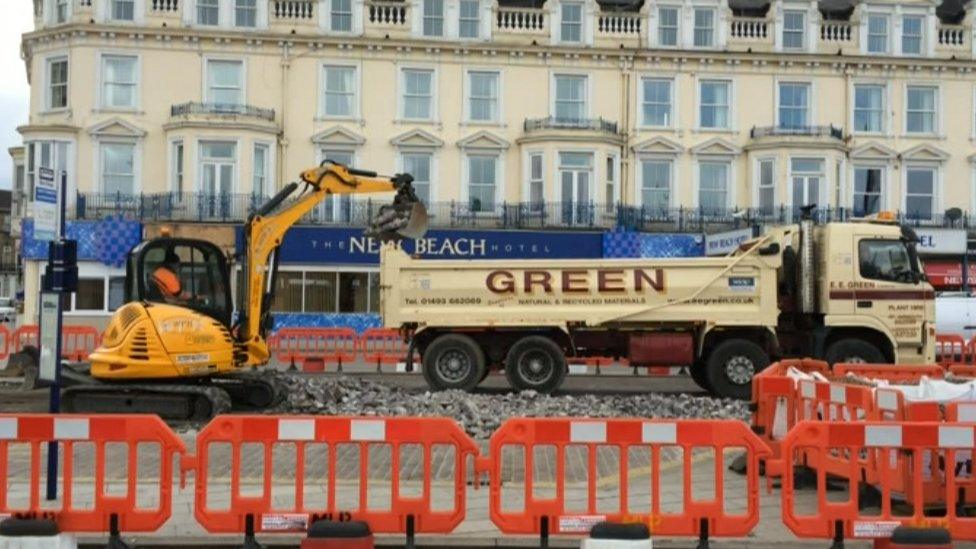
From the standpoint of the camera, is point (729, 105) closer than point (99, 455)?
No

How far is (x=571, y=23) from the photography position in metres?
36.1

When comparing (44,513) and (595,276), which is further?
(595,276)

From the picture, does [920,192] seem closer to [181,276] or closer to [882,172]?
[882,172]

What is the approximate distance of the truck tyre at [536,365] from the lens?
18.7 metres

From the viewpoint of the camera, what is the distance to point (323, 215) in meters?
35.6

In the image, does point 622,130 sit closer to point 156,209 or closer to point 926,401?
point 156,209

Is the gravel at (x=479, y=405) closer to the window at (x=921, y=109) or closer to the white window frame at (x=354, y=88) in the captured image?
the white window frame at (x=354, y=88)

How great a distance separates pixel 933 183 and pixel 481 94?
16.2m

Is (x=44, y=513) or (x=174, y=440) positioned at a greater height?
(x=174, y=440)

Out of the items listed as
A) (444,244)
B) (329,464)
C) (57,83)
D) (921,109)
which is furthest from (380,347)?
(921,109)

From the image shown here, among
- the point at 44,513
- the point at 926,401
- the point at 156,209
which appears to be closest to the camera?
the point at 44,513

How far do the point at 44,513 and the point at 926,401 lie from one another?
272 inches

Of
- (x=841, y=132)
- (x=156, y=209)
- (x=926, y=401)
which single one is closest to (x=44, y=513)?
(x=926, y=401)

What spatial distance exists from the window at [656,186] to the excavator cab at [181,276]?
22.9m
